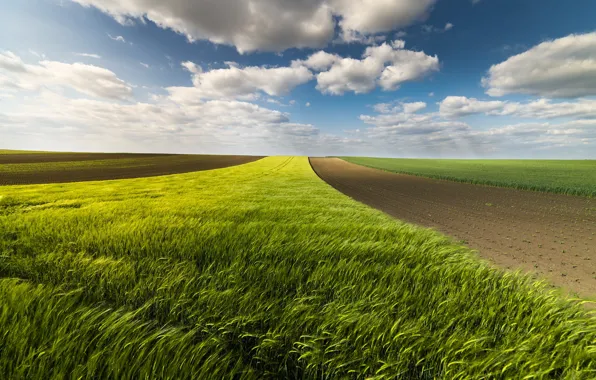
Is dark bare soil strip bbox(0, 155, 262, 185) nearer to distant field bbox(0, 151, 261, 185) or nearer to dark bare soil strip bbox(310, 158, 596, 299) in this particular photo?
distant field bbox(0, 151, 261, 185)

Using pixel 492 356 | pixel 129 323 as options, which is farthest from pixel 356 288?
pixel 129 323

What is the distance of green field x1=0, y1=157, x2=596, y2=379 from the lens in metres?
→ 1.68

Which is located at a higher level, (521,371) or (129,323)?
(129,323)

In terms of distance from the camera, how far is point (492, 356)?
5.96 ft

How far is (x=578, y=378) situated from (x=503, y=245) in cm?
846

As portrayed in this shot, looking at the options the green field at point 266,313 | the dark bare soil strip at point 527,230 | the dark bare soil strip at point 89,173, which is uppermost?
the green field at point 266,313

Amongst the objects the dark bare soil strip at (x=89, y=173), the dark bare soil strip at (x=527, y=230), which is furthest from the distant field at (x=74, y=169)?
the dark bare soil strip at (x=527, y=230)

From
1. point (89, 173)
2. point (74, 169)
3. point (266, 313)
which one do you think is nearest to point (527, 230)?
point (266, 313)

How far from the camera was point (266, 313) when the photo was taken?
7.35 feet

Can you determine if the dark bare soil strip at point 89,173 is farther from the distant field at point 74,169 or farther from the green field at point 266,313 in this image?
the green field at point 266,313

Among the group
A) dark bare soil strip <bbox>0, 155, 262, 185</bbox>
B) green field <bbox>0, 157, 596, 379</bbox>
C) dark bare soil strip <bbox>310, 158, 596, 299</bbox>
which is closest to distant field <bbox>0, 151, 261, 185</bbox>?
dark bare soil strip <bbox>0, 155, 262, 185</bbox>

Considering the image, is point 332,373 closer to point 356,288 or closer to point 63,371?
point 356,288

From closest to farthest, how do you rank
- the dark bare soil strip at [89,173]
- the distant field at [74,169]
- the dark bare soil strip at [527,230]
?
the dark bare soil strip at [527,230]
the dark bare soil strip at [89,173]
the distant field at [74,169]

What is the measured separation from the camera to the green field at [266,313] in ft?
5.51
